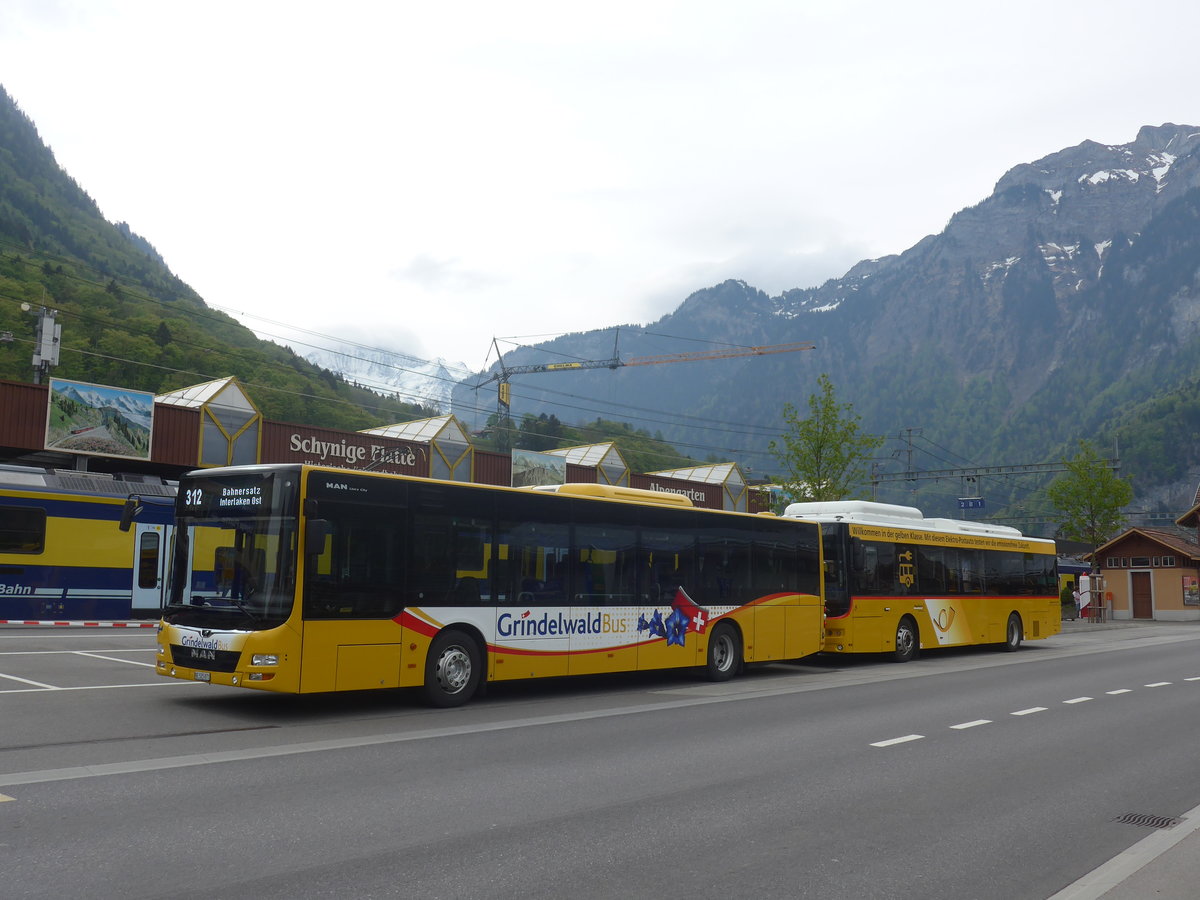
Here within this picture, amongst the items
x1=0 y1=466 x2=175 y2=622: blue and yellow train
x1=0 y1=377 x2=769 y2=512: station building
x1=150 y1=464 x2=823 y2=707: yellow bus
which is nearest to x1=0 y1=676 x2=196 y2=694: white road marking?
x1=150 y1=464 x2=823 y2=707: yellow bus

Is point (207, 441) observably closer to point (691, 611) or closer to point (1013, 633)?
point (691, 611)

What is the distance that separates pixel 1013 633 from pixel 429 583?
18201mm

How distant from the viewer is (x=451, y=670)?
12328 millimetres

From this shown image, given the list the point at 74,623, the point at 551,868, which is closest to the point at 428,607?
the point at 551,868

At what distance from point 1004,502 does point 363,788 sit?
159019 millimetres

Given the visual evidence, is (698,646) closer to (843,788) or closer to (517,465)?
(843,788)

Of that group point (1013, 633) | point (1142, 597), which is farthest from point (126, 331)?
point (1142, 597)

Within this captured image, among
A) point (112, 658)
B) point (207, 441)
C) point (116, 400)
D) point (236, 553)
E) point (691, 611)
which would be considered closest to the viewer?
point (236, 553)

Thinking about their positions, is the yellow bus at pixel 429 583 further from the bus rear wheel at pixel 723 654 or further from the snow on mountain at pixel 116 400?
the snow on mountain at pixel 116 400

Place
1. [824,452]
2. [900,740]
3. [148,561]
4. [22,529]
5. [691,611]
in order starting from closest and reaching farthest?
[900,740] < [691,611] < [22,529] < [148,561] < [824,452]

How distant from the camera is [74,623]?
23.2m

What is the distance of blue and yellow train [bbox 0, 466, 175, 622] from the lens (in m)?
21.9

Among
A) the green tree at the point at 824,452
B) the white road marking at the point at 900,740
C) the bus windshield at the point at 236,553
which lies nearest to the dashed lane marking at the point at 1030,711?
the white road marking at the point at 900,740

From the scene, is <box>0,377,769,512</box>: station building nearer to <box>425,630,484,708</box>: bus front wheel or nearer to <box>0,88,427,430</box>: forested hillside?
<box>0,88,427,430</box>: forested hillside
